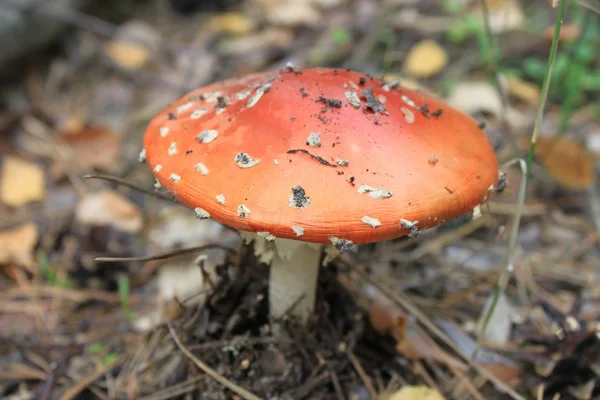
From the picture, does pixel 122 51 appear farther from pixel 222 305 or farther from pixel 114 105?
pixel 222 305

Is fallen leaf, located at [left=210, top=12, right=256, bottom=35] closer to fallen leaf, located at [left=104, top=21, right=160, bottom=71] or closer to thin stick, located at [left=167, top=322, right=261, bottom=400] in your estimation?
fallen leaf, located at [left=104, top=21, right=160, bottom=71]

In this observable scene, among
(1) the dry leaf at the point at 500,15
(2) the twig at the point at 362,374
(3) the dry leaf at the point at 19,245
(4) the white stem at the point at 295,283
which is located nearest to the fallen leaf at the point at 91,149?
(3) the dry leaf at the point at 19,245

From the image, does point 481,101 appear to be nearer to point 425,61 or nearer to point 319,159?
point 425,61

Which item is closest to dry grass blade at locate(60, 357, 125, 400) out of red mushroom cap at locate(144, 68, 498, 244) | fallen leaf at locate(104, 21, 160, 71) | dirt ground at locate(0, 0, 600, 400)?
dirt ground at locate(0, 0, 600, 400)

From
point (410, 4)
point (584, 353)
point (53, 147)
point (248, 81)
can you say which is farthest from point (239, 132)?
point (410, 4)

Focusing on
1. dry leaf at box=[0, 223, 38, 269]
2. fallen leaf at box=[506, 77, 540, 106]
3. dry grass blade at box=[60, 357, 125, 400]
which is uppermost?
fallen leaf at box=[506, 77, 540, 106]

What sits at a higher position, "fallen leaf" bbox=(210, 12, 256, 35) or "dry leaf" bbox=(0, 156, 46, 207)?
"fallen leaf" bbox=(210, 12, 256, 35)

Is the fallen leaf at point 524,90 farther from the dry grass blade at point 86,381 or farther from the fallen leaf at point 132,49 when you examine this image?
the dry grass blade at point 86,381

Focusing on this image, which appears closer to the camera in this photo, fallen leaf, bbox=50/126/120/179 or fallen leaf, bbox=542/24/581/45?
fallen leaf, bbox=50/126/120/179
